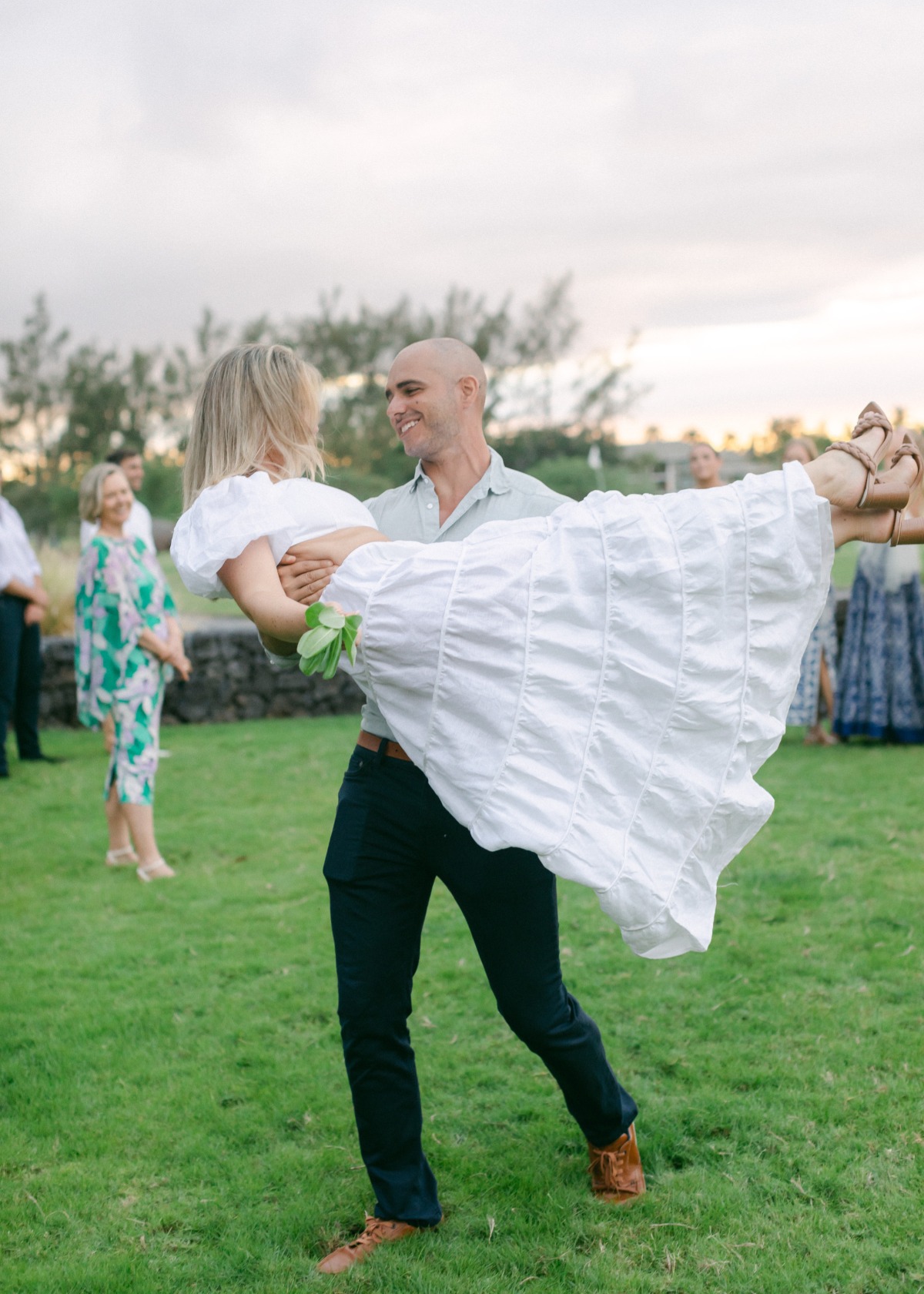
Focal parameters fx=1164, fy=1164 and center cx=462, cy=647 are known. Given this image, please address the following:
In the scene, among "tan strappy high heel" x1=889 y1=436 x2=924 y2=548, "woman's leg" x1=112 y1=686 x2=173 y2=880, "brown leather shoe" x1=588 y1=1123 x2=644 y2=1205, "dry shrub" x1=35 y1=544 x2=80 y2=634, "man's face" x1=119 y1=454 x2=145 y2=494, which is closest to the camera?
"tan strappy high heel" x1=889 y1=436 x2=924 y2=548

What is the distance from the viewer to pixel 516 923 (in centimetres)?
301

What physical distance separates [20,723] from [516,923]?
340 inches

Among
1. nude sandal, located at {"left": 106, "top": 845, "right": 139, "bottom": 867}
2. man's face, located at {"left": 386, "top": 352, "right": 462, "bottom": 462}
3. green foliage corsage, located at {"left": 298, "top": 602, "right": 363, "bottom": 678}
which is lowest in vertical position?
nude sandal, located at {"left": 106, "top": 845, "right": 139, "bottom": 867}

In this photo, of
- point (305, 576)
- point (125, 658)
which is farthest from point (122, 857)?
point (305, 576)

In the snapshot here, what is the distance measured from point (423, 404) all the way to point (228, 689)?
33.5ft

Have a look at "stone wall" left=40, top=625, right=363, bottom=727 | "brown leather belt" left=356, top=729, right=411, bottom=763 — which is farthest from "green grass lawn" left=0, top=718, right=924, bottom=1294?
"stone wall" left=40, top=625, right=363, bottom=727

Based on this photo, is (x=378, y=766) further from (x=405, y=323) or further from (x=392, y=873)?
(x=405, y=323)

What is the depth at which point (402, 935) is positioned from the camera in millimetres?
3043

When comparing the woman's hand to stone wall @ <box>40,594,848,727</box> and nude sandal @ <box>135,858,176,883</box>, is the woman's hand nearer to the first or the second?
nude sandal @ <box>135,858,176,883</box>

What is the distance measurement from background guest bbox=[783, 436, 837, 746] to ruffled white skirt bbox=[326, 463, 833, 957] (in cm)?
730

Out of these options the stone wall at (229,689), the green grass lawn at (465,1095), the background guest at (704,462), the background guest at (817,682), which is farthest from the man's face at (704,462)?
the stone wall at (229,689)

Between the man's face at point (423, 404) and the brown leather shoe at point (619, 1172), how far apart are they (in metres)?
2.05

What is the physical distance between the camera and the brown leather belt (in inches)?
118

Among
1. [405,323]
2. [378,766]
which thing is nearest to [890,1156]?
[378,766]
